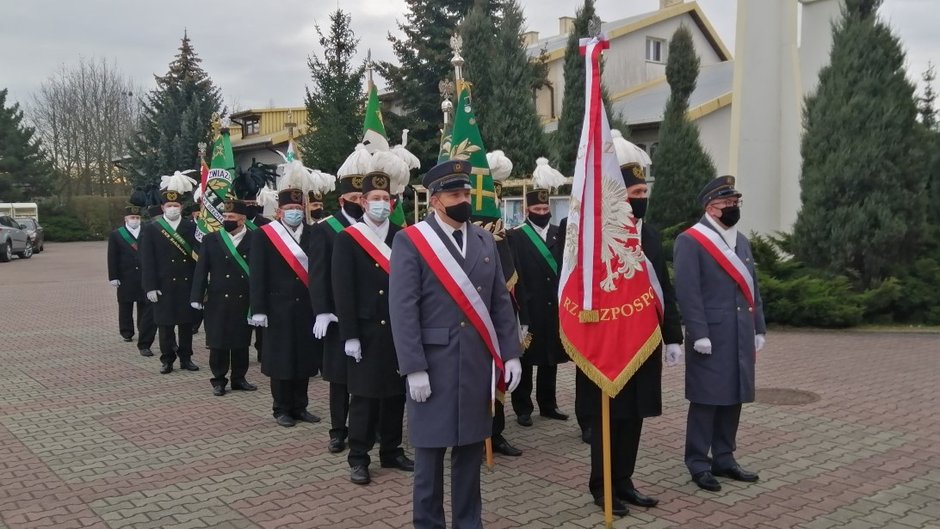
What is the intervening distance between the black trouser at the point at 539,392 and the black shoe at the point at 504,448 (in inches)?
34.0

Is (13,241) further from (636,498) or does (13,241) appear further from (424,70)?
(636,498)

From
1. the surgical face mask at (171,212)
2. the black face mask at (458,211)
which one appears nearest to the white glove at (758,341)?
the black face mask at (458,211)

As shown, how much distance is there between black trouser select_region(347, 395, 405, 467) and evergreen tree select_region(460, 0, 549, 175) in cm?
1429

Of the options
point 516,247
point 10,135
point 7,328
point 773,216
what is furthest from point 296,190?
point 10,135

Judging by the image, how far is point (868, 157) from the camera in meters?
13.5

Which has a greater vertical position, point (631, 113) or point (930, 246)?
point (631, 113)

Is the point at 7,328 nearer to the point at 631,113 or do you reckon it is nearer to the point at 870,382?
the point at 870,382

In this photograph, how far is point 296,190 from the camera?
7512mm

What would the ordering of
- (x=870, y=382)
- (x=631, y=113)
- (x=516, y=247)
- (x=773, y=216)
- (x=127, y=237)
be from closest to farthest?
(x=516, y=247) → (x=870, y=382) → (x=127, y=237) → (x=773, y=216) → (x=631, y=113)

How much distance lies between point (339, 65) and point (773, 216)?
15.2m

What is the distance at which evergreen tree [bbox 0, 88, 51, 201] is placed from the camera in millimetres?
47250

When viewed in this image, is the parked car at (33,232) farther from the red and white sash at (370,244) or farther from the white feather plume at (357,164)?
the red and white sash at (370,244)

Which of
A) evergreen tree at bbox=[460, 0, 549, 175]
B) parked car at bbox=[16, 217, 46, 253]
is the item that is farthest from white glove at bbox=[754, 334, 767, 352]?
parked car at bbox=[16, 217, 46, 253]

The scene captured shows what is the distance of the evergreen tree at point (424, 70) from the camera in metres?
24.2
